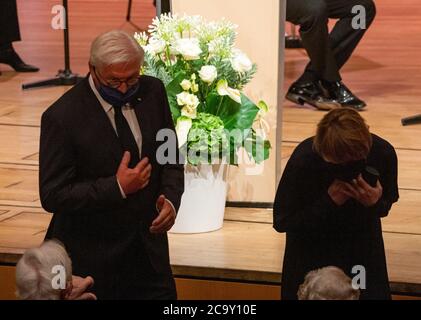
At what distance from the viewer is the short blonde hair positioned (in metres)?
3.24

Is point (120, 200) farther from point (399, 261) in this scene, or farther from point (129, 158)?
point (399, 261)

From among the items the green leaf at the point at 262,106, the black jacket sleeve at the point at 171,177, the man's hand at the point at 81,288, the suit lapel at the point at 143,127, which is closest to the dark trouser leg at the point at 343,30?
the green leaf at the point at 262,106

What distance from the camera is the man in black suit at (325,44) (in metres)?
6.41

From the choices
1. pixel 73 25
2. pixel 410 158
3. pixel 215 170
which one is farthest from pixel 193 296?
pixel 73 25

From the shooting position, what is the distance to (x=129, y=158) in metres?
3.37

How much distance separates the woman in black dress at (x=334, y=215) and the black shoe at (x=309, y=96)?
3.07 m

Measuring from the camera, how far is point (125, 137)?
3436 millimetres

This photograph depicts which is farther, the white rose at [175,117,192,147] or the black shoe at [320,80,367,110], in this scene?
the black shoe at [320,80,367,110]

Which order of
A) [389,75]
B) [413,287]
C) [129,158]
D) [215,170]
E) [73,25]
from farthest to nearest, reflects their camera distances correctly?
[73,25], [389,75], [215,170], [413,287], [129,158]

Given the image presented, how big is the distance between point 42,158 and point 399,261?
1.60m

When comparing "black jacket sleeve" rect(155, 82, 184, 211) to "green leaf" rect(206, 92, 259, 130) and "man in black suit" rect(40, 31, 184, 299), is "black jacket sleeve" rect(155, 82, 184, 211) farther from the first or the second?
"green leaf" rect(206, 92, 259, 130)

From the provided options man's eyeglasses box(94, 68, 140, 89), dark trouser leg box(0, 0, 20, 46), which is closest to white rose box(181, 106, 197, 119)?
man's eyeglasses box(94, 68, 140, 89)

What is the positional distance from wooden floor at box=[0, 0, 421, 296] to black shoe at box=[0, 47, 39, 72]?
6 centimetres

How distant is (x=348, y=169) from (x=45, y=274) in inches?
39.2
